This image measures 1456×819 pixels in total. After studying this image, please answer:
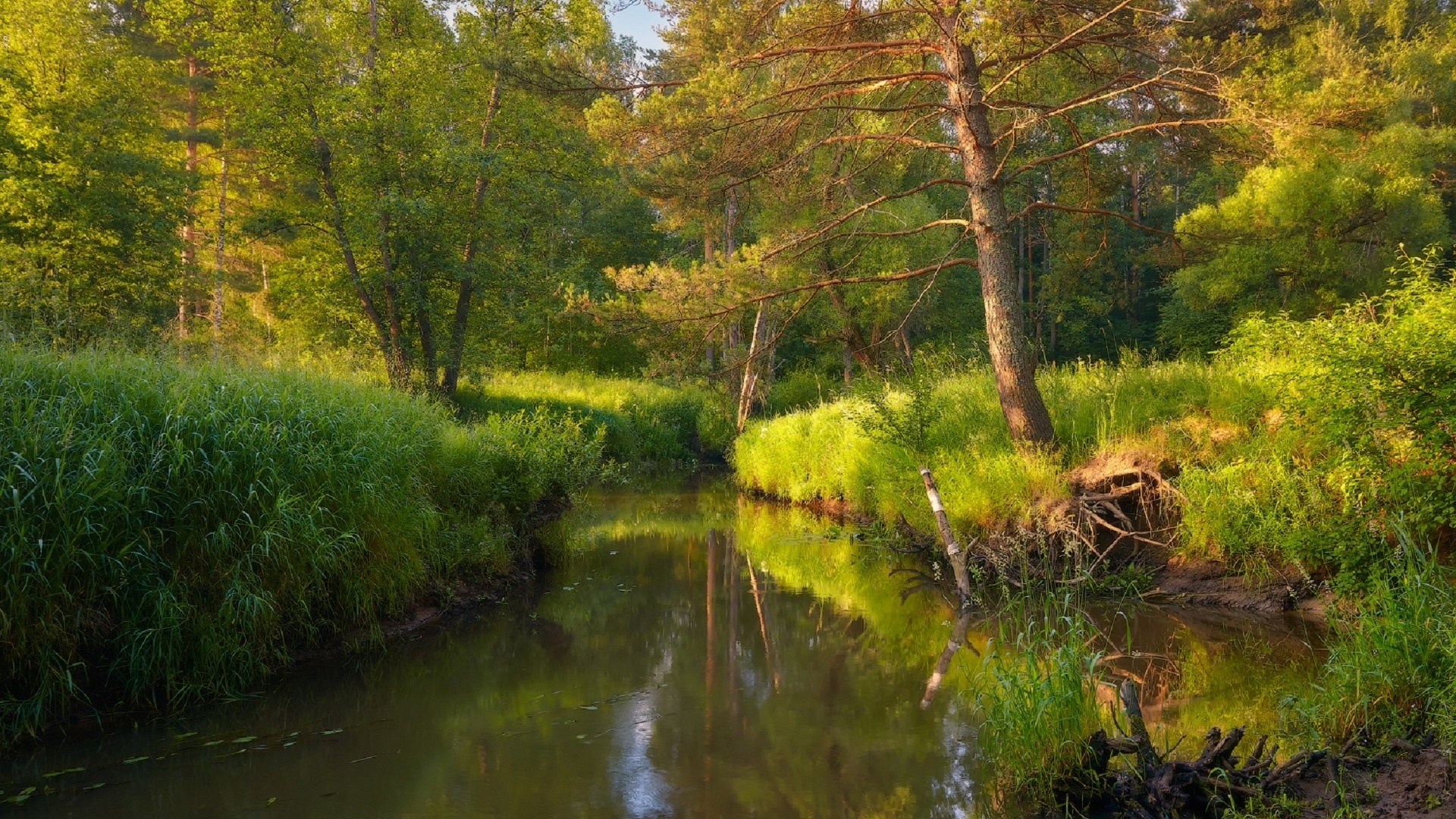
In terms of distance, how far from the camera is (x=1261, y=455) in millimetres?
7660

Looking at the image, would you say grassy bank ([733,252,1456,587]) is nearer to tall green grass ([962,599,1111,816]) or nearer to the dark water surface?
the dark water surface

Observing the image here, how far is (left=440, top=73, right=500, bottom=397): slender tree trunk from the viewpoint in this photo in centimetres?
1620

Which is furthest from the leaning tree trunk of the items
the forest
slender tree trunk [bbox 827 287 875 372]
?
slender tree trunk [bbox 827 287 875 372]

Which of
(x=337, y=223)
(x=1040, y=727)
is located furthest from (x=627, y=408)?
(x=1040, y=727)

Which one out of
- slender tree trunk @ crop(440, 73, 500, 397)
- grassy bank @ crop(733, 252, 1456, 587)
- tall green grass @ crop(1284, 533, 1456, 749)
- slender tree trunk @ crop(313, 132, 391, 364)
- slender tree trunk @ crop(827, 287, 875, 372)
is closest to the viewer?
tall green grass @ crop(1284, 533, 1456, 749)

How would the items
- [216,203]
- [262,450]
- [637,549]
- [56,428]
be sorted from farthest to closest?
[216,203], [637,549], [262,450], [56,428]

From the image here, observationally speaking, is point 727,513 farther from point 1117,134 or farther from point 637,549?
point 1117,134

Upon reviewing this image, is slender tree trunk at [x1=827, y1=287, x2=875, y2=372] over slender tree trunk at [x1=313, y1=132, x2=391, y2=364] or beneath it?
beneath

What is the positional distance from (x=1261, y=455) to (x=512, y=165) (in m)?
14.0

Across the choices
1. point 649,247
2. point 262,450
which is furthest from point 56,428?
point 649,247

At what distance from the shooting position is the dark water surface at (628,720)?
4.35 meters

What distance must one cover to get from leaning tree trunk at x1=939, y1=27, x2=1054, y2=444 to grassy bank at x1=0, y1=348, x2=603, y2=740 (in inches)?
246

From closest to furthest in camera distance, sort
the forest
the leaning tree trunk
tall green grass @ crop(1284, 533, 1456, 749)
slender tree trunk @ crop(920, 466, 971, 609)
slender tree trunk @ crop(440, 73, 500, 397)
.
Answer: tall green grass @ crop(1284, 533, 1456, 749) → the forest → slender tree trunk @ crop(920, 466, 971, 609) → the leaning tree trunk → slender tree trunk @ crop(440, 73, 500, 397)

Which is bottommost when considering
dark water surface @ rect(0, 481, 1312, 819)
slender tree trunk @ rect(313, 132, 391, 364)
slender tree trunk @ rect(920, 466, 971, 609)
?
dark water surface @ rect(0, 481, 1312, 819)
